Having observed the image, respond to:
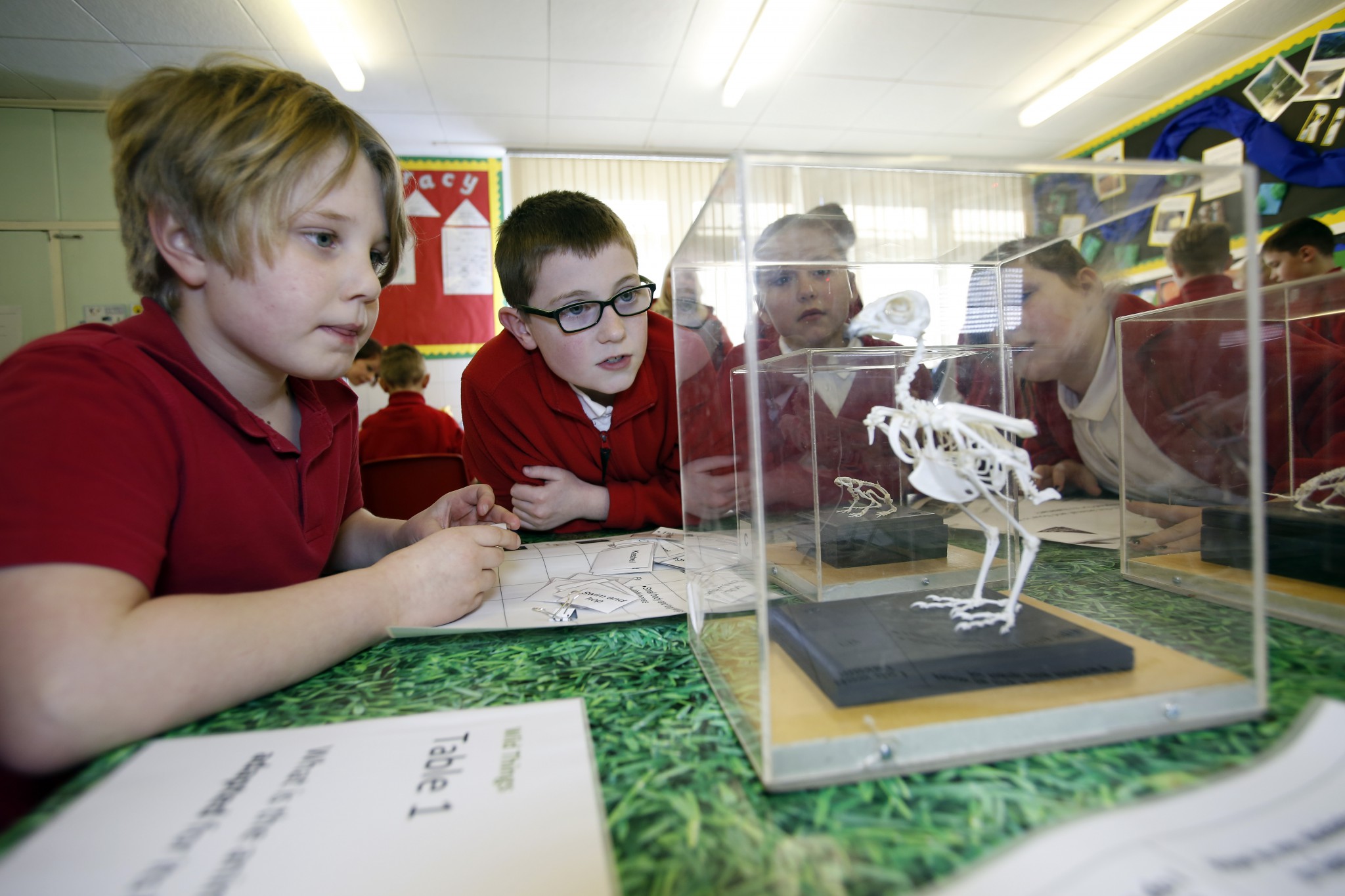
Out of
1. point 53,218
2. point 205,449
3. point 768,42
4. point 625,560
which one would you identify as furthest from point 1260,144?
point 53,218

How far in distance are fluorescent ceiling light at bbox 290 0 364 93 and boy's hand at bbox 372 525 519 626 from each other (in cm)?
318

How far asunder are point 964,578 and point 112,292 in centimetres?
490

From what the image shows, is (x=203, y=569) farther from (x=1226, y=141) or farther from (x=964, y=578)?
(x=1226, y=141)

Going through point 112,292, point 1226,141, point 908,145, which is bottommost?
point 112,292

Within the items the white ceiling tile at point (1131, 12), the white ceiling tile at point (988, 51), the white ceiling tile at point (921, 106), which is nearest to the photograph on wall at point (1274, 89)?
the white ceiling tile at point (1131, 12)

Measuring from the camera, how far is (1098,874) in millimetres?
292

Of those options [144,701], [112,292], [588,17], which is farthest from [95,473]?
[112,292]

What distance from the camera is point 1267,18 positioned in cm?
333

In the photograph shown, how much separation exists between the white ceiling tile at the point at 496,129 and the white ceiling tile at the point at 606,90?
0.25 metres

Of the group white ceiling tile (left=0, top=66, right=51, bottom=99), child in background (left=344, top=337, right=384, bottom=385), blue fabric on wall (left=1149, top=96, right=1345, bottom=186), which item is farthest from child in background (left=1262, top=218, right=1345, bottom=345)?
white ceiling tile (left=0, top=66, right=51, bottom=99)

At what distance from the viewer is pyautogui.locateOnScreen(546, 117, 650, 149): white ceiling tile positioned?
4160mm

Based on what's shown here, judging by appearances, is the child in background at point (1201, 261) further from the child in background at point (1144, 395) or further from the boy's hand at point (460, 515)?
the boy's hand at point (460, 515)

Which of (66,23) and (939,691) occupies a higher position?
(66,23)

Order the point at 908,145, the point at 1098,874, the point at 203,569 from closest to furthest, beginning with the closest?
the point at 1098,874
the point at 203,569
the point at 908,145
